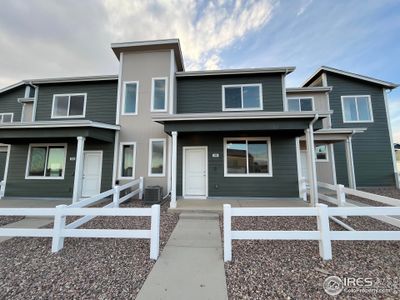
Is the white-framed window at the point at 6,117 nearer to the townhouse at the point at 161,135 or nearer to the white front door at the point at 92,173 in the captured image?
the townhouse at the point at 161,135

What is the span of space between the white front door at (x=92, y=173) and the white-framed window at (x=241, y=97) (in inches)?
269

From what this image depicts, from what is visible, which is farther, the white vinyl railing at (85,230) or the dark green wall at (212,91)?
the dark green wall at (212,91)

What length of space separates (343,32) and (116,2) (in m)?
12.0

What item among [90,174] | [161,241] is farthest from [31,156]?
[161,241]

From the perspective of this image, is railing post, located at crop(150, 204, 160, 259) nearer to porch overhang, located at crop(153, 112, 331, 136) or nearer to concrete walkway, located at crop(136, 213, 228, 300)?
concrete walkway, located at crop(136, 213, 228, 300)

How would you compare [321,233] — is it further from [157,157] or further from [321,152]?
[321,152]

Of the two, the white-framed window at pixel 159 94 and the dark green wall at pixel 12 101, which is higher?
the dark green wall at pixel 12 101

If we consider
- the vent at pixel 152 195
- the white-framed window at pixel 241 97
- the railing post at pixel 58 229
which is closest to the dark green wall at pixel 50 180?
the vent at pixel 152 195

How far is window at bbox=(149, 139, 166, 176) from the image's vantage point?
793 cm

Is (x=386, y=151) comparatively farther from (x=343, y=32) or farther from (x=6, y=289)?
(x=6, y=289)

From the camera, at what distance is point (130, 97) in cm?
855

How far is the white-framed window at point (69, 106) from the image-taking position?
→ 9109mm

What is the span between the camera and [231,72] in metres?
8.51

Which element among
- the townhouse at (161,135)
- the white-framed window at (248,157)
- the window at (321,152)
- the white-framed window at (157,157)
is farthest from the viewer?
the window at (321,152)
